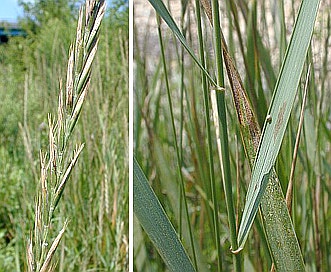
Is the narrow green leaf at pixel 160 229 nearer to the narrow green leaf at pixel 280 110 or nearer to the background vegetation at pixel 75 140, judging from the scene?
the narrow green leaf at pixel 280 110

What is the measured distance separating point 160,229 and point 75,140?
0.58m

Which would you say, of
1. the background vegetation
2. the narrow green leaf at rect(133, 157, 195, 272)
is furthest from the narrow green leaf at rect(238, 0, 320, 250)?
the background vegetation

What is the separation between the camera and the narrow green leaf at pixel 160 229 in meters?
0.24

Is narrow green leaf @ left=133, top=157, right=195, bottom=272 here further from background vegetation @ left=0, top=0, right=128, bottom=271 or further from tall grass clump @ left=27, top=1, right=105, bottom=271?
background vegetation @ left=0, top=0, right=128, bottom=271

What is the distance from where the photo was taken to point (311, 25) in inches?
9.0

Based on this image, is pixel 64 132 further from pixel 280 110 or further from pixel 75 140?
pixel 75 140

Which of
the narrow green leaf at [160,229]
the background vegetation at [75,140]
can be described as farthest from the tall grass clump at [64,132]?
the background vegetation at [75,140]

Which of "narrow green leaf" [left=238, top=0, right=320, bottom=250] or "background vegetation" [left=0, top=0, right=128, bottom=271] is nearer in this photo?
"narrow green leaf" [left=238, top=0, right=320, bottom=250]

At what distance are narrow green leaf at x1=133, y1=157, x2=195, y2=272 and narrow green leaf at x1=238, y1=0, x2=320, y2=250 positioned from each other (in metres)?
0.03

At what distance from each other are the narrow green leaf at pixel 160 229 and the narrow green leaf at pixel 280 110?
0.09 feet

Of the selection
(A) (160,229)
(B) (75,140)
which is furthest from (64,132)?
(B) (75,140)

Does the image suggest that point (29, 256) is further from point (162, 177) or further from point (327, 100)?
point (327, 100)

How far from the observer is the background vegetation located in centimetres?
82

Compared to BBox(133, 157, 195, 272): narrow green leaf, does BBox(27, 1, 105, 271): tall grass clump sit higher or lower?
higher
